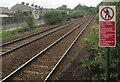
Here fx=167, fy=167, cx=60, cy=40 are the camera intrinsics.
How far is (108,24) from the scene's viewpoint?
12.0 feet

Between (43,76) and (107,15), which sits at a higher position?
(107,15)

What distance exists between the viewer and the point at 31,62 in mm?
8094

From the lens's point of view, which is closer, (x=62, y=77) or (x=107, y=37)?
(x=107, y=37)

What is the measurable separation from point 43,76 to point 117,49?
295 centimetres

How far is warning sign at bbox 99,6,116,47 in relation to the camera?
3.63 metres

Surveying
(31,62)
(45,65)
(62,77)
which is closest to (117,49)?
(62,77)

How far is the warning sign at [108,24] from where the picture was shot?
3629 millimetres

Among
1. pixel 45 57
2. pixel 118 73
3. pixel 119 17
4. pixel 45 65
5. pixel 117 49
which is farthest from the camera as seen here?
pixel 45 57

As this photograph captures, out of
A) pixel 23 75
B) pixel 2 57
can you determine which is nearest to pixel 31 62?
pixel 23 75

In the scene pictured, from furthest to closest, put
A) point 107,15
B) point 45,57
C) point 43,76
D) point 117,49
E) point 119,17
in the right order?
point 45,57 < point 43,76 < point 117,49 < point 119,17 < point 107,15

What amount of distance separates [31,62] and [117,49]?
4.09m

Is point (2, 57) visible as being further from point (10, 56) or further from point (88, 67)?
point (88, 67)

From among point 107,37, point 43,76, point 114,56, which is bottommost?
point 43,76

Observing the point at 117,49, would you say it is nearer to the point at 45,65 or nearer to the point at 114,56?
the point at 114,56
